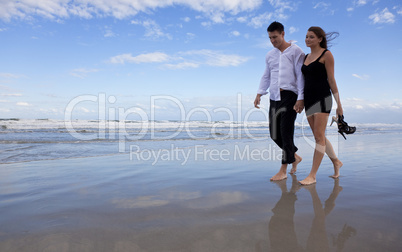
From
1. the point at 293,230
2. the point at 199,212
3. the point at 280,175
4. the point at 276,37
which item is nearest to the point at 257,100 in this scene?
the point at 276,37

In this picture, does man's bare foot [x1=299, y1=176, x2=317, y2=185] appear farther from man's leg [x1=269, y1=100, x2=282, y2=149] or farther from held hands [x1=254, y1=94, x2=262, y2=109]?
held hands [x1=254, y1=94, x2=262, y2=109]

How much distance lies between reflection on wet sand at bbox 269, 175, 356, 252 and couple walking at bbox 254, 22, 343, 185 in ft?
2.53

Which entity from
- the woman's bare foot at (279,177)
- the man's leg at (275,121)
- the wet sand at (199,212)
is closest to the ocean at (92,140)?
the wet sand at (199,212)

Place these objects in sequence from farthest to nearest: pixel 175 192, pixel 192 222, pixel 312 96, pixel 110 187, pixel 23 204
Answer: pixel 312 96 < pixel 110 187 < pixel 175 192 < pixel 23 204 < pixel 192 222

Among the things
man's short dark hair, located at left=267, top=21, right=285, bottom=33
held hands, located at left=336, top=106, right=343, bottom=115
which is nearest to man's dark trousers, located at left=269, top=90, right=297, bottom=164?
held hands, located at left=336, top=106, right=343, bottom=115

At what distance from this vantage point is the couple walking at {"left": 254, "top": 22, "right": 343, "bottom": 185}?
9.20 ft

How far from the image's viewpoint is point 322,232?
4.70 feet

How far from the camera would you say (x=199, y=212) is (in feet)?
5.83

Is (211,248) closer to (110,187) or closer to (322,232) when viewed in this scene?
(322,232)

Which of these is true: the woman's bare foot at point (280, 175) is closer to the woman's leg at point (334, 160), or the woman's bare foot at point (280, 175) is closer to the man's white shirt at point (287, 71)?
the woman's leg at point (334, 160)

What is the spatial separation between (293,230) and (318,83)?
6.29 feet

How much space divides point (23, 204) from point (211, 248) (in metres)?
1.70

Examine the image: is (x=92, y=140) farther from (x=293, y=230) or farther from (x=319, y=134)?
(x=293, y=230)

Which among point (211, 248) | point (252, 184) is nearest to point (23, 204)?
point (211, 248)
